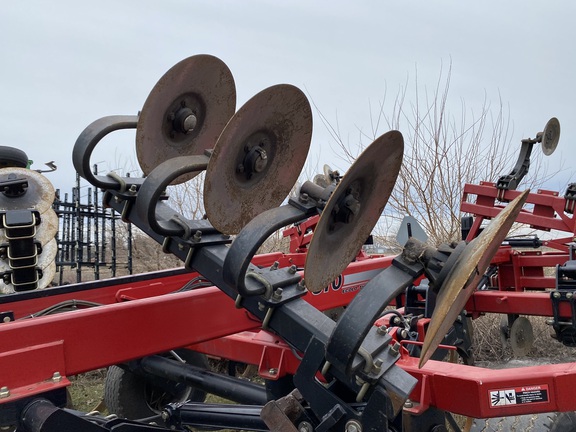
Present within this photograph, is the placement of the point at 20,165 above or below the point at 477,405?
above

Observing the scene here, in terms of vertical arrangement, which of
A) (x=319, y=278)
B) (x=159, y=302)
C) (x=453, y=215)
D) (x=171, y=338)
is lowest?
(x=453, y=215)

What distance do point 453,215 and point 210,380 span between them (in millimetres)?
6133

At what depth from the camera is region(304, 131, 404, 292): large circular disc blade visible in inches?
71.3

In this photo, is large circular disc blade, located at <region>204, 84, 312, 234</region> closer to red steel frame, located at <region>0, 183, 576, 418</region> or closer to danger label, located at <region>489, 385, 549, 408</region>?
red steel frame, located at <region>0, 183, 576, 418</region>

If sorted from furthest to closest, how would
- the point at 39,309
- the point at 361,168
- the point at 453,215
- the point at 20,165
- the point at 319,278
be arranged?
1. the point at 453,215
2. the point at 20,165
3. the point at 39,309
4. the point at 319,278
5. the point at 361,168

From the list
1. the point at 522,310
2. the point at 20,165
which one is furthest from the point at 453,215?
the point at 20,165

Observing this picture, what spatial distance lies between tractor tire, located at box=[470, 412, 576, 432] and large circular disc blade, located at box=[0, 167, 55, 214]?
3.14m

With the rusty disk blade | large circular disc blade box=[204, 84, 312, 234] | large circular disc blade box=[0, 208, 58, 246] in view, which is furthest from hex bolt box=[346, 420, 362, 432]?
large circular disc blade box=[0, 208, 58, 246]

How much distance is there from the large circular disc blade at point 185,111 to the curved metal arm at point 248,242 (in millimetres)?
637

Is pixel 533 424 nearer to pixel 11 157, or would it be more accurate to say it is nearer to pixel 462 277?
pixel 462 277

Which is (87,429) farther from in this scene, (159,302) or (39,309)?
(39,309)

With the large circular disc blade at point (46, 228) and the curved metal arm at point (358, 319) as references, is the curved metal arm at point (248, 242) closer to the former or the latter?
the curved metal arm at point (358, 319)

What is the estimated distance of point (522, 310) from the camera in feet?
13.9

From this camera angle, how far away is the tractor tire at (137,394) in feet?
12.7
